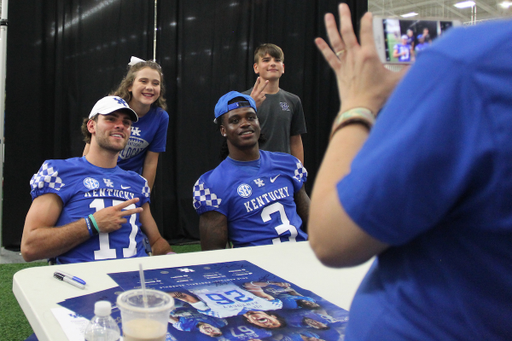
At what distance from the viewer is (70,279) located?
1.09m

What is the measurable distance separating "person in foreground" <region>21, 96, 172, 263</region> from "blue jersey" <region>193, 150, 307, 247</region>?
0.97ft

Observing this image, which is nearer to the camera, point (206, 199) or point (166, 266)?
point (166, 266)

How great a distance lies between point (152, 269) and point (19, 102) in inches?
111

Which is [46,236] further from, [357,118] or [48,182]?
[357,118]

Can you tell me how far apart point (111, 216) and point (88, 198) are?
0.57 ft

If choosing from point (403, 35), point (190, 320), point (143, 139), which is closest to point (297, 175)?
point (143, 139)

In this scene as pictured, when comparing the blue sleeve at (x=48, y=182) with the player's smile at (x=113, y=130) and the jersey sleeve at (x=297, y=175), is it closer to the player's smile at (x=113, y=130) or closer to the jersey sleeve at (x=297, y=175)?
the player's smile at (x=113, y=130)

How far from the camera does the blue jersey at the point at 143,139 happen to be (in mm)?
2557

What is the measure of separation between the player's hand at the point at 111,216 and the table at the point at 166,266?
14.9 inches

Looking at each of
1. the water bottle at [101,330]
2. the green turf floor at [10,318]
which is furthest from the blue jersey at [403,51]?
the green turf floor at [10,318]

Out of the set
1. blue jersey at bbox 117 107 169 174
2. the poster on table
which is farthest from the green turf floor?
the poster on table

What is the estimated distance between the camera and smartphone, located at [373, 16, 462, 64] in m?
0.55

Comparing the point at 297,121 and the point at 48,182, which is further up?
the point at 297,121

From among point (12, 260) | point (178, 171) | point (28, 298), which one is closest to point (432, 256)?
point (28, 298)
